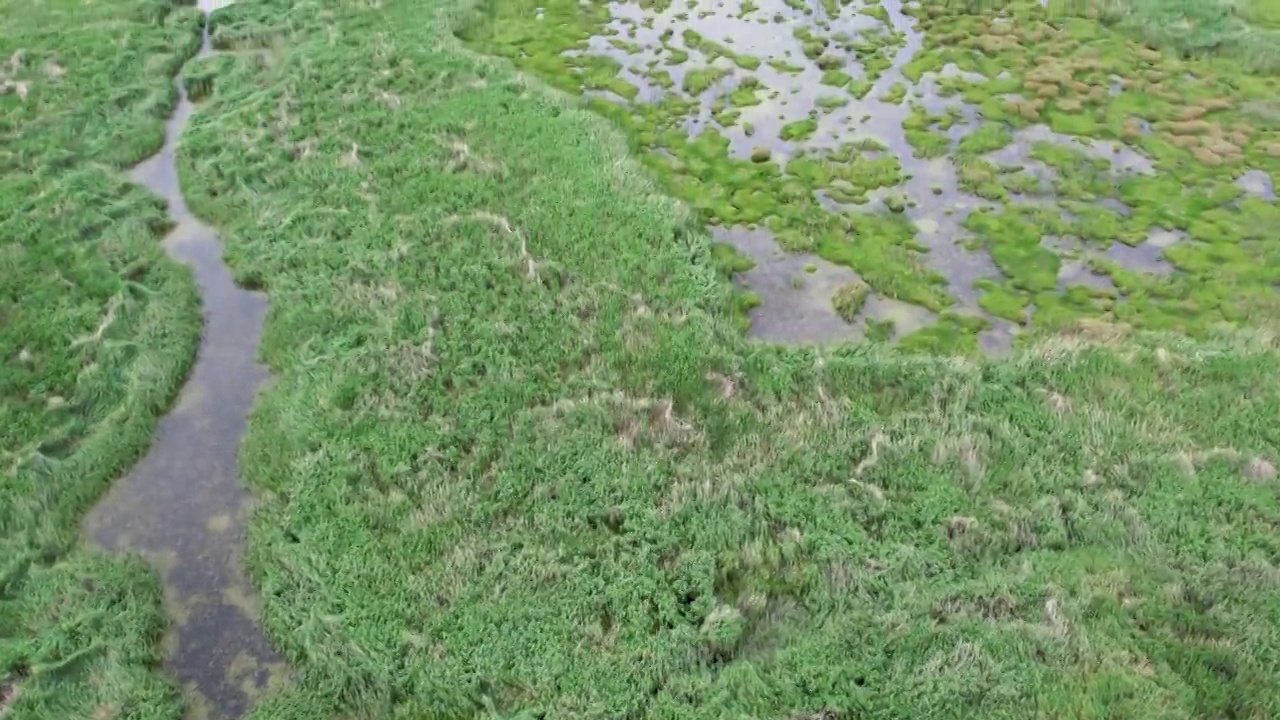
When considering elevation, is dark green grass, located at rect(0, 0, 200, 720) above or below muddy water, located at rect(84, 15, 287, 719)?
above

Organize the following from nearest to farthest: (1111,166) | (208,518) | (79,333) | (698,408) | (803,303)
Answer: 1. (208,518)
2. (698,408)
3. (79,333)
4. (803,303)
5. (1111,166)

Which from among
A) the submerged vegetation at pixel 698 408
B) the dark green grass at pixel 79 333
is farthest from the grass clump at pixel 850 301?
the dark green grass at pixel 79 333

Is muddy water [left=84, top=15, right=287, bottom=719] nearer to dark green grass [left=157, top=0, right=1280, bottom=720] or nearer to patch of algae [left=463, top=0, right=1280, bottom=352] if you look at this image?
dark green grass [left=157, top=0, right=1280, bottom=720]

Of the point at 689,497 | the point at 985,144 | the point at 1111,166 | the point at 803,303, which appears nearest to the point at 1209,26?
the point at 1111,166

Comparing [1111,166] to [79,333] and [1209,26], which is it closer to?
[1209,26]

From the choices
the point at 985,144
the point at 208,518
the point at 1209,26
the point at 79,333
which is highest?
the point at 1209,26

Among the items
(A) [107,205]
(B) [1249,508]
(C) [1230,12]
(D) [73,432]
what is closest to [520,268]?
(D) [73,432]

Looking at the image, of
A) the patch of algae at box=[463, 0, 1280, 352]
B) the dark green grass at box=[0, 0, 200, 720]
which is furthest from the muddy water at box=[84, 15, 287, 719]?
the patch of algae at box=[463, 0, 1280, 352]

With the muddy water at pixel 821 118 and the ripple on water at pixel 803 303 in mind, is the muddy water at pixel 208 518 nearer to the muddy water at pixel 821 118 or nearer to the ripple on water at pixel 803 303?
the ripple on water at pixel 803 303
